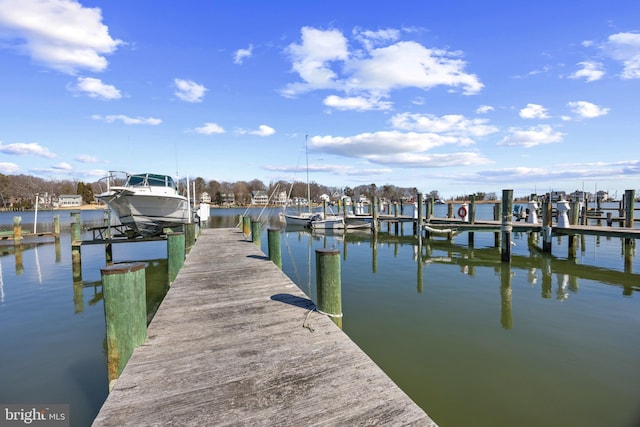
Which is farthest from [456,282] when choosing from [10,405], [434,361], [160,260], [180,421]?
[160,260]

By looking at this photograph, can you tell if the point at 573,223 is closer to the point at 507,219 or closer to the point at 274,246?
the point at 507,219

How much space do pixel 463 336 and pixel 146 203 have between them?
1679 cm

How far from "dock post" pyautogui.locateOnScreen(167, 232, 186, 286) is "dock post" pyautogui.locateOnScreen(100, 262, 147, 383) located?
202 inches

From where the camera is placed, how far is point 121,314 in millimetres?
3684

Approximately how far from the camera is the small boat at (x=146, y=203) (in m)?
16.7

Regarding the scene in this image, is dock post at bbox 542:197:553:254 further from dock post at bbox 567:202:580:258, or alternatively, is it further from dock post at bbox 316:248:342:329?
dock post at bbox 316:248:342:329

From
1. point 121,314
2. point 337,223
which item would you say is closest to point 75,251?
point 121,314

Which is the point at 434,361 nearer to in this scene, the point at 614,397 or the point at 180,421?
the point at 614,397

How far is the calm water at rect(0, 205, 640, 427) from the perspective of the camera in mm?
4934

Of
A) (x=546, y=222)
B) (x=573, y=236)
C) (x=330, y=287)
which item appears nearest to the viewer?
(x=330, y=287)

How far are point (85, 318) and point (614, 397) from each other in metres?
12.6

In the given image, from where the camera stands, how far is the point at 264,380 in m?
3.10

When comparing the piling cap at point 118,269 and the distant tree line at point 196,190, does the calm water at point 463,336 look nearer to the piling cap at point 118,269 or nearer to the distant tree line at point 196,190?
the piling cap at point 118,269

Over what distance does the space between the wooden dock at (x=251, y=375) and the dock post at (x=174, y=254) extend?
3529 millimetres
